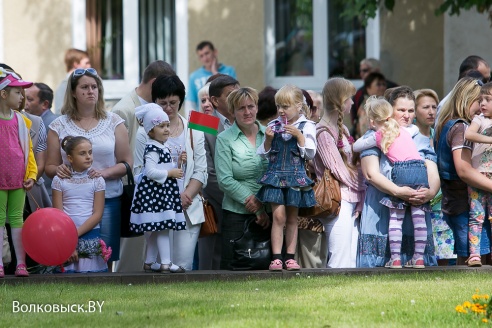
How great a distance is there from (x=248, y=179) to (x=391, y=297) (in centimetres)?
237

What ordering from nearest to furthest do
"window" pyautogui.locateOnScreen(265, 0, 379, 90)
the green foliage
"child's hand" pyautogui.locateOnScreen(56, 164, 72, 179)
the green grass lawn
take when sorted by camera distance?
1. the green grass lawn
2. "child's hand" pyautogui.locateOnScreen(56, 164, 72, 179)
3. the green foliage
4. "window" pyautogui.locateOnScreen(265, 0, 379, 90)

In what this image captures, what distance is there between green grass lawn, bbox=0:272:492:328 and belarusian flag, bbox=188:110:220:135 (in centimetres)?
155

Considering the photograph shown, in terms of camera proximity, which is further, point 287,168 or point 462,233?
point 462,233

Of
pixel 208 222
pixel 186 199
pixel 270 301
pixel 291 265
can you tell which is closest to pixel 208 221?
pixel 208 222

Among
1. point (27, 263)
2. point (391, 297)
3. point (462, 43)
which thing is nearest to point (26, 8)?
point (462, 43)

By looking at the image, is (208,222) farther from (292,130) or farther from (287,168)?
(292,130)

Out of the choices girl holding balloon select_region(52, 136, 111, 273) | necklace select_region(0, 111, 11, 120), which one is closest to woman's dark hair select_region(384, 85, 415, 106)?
girl holding balloon select_region(52, 136, 111, 273)

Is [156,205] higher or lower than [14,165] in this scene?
lower

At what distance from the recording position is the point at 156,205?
35.1 ft

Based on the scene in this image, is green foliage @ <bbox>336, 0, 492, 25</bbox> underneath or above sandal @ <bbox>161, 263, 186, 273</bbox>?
above

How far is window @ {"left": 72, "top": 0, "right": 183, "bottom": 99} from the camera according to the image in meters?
18.3

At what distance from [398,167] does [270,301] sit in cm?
262

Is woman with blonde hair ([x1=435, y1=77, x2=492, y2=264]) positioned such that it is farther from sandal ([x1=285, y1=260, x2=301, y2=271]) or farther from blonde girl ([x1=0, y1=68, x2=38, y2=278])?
blonde girl ([x1=0, y1=68, x2=38, y2=278])

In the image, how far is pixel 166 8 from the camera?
1839 centimetres
